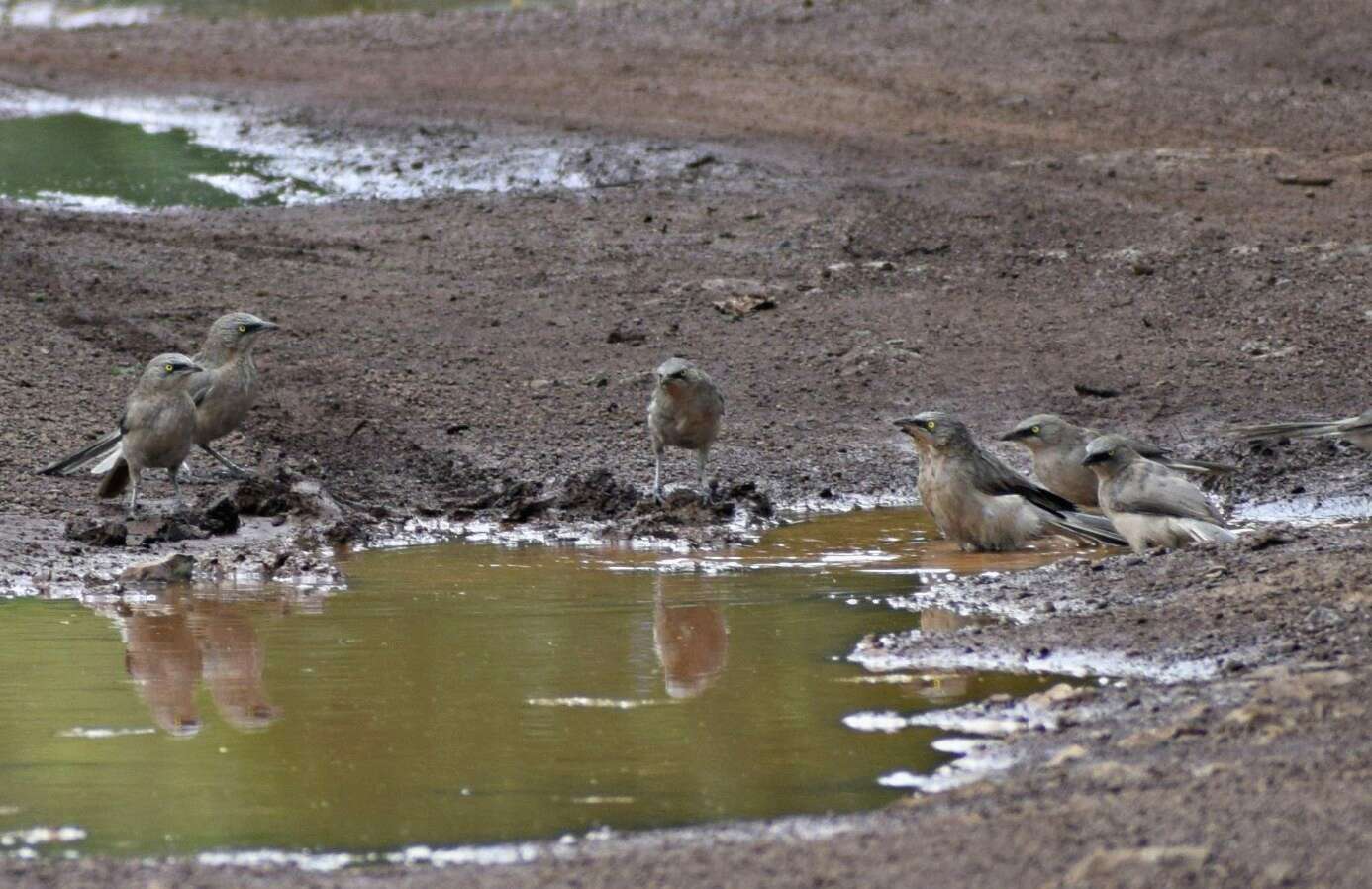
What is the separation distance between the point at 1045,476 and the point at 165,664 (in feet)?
16.4

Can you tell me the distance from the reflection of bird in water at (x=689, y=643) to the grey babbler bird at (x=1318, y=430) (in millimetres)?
3747

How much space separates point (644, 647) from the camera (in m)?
7.78

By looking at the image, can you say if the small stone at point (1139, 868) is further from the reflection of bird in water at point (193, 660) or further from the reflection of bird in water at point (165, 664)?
the reflection of bird in water at point (165, 664)

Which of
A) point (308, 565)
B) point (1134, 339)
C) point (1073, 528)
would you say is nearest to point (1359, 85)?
point (1134, 339)

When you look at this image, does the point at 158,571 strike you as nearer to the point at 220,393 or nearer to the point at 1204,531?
the point at 220,393

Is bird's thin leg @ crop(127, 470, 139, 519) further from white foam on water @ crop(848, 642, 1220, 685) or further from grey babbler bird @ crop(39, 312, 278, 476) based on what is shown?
white foam on water @ crop(848, 642, 1220, 685)

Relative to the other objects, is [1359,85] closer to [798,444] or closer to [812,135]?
[812,135]

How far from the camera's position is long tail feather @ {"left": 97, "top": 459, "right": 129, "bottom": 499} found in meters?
10.4

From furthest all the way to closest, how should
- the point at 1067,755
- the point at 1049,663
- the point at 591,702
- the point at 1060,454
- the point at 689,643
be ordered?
the point at 1060,454 < the point at 689,643 < the point at 1049,663 < the point at 591,702 < the point at 1067,755

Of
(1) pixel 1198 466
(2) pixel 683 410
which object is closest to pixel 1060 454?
(1) pixel 1198 466

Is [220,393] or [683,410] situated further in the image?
[220,393]

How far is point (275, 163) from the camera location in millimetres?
19047

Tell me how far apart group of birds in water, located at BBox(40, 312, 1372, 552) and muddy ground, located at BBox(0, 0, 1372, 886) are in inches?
14.4

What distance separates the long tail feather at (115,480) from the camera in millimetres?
10438
